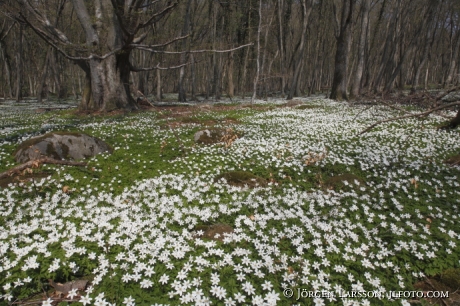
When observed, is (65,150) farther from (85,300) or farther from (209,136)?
(85,300)

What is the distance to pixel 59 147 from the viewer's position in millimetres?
7832

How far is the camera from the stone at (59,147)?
7.55 meters

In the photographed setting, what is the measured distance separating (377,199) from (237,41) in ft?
133

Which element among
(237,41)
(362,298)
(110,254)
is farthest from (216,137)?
(237,41)

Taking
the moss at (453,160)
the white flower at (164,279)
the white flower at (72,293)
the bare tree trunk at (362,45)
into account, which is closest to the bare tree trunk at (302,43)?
the bare tree trunk at (362,45)

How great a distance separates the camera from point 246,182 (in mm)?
6879

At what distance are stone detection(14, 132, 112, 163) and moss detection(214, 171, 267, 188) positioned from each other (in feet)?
15.1

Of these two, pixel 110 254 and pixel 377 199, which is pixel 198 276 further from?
pixel 377 199

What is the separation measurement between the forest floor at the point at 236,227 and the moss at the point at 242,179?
0.04 metres

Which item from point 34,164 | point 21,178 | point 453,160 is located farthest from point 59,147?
point 453,160

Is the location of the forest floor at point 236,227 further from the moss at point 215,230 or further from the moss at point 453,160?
the moss at point 453,160

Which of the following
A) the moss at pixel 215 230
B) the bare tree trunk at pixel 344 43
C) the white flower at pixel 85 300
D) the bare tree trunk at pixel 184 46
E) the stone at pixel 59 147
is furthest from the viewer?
the bare tree trunk at pixel 184 46

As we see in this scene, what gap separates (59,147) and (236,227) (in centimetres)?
641

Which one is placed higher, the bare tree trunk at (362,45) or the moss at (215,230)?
the bare tree trunk at (362,45)
